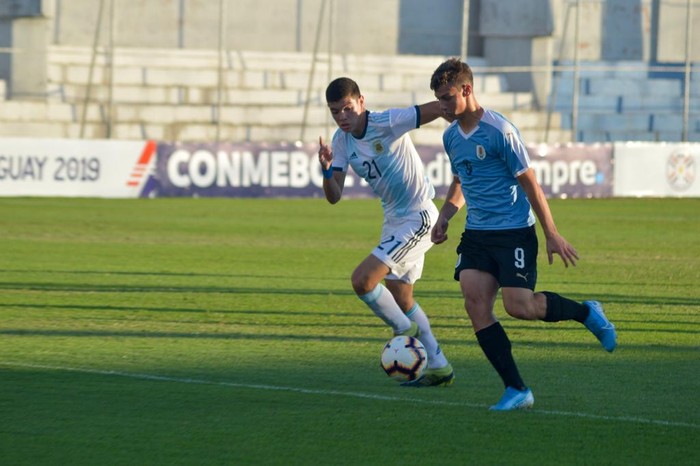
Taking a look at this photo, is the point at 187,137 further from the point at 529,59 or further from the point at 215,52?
the point at 529,59

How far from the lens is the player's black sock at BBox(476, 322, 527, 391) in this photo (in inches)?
289

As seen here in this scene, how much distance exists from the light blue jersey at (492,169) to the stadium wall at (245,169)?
2033cm

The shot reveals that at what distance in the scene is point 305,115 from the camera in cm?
3186

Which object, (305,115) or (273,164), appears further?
(305,115)

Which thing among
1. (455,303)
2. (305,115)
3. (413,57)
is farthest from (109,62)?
(455,303)

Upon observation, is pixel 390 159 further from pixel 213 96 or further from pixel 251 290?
pixel 213 96

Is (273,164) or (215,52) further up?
(215,52)

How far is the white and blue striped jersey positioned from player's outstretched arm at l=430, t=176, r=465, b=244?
575 mm

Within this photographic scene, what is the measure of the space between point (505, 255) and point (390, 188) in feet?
5.27

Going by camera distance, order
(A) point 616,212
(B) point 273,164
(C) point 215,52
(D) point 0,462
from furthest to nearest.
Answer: (C) point 215,52
(B) point 273,164
(A) point 616,212
(D) point 0,462

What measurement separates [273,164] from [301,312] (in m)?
17.3

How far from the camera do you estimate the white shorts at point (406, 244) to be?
865cm

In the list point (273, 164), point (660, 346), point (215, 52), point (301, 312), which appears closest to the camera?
point (660, 346)

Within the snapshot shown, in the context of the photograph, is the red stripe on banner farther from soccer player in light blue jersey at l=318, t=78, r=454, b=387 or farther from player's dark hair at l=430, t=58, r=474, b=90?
player's dark hair at l=430, t=58, r=474, b=90
